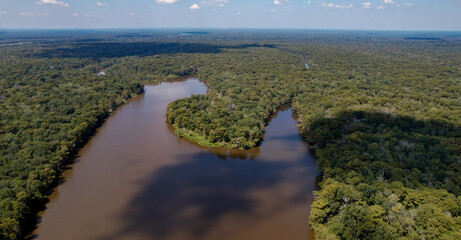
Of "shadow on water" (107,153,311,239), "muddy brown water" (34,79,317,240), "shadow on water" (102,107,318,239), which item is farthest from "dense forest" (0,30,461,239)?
"shadow on water" (107,153,311,239)

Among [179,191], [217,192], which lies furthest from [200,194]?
[179,191]

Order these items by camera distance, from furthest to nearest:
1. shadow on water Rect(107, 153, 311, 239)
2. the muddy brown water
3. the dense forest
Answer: shadow on water Rect(107, 153, 311, 239), the muddy brown water, the dense forest

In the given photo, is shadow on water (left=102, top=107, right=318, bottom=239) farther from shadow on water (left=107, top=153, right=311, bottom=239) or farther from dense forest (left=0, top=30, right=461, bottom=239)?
dense forest (left=0, top=30, right=461, bottom=239)

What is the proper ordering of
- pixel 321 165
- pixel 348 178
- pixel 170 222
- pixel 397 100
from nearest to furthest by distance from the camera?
pixel 170 222
pixel 348 178
pixel 321 165
pixel 397 100

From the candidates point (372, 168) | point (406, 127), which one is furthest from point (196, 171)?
point (406, 127)

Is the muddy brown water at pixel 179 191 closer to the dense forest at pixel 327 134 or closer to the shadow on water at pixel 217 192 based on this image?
the shadow on water at pixel 217 192

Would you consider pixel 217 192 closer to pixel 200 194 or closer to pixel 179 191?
pixel 200 194

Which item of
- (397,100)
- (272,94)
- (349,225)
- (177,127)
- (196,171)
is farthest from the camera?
(272,94)

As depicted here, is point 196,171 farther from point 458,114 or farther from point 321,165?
point 458,114
